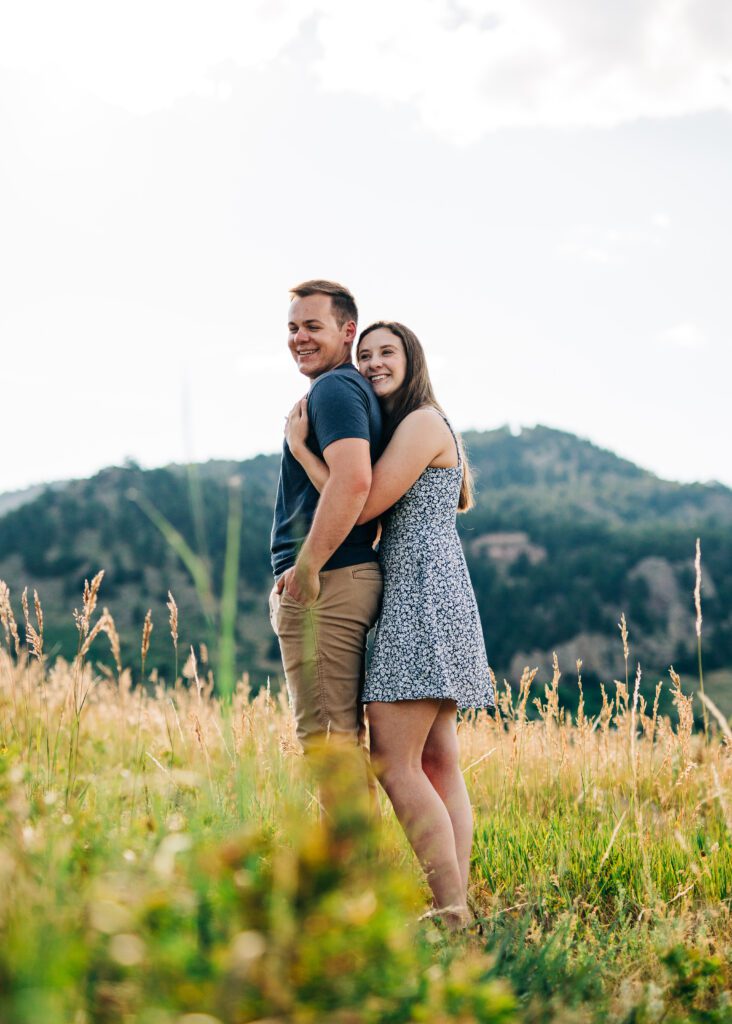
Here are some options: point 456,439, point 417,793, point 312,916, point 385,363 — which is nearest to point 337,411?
point 385,363

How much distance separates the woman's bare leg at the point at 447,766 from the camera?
9.71ft

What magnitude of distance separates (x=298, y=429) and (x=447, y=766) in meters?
1.38

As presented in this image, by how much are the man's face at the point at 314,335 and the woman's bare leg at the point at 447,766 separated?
1380 mm

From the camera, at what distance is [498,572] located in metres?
76.1

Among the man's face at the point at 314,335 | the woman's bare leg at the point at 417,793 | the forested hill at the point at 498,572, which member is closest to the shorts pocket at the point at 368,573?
the woman's bare leg at the point at 417,793

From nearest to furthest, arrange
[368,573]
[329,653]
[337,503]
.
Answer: [337,503]
[329,653]
[368,573]

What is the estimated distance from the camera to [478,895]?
3.09 m

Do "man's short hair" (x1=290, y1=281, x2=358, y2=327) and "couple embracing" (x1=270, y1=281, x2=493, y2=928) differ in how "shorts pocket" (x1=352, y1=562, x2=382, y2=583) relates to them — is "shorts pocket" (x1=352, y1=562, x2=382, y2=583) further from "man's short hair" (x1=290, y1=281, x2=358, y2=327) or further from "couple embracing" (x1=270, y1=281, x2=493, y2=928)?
"man's short hair" (x1=290, y1=281, x2=358, y2=327)

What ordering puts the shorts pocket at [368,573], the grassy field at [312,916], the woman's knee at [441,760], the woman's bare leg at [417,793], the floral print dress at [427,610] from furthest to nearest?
the woman's knee at [441,760], the shorts pocket at [368,573], the floral print dress at [427,610], the woman's bare leg at [417,793], the grassy field at [312,916]

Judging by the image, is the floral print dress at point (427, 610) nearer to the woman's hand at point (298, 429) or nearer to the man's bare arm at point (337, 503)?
the man's bare arm at point (337, 503)

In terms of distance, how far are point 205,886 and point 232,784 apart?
1.66 metres

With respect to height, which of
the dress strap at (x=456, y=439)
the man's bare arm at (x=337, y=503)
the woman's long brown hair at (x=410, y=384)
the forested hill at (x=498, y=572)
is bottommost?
the forested hill at (x=498, y=572)

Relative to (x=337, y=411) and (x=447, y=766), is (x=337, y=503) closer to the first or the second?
(x=337, y=411)

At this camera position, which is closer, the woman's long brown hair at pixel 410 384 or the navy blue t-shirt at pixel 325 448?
the navy blue t-shirt at pixel 325 448
